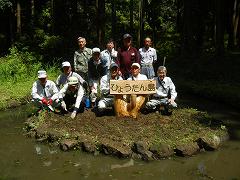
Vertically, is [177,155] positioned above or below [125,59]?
below

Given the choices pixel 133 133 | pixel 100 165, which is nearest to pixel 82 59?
pixel 133 133

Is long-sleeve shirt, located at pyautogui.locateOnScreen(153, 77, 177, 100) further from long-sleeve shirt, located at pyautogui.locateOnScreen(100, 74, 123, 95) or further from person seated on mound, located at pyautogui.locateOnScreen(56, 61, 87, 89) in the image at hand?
person seated on mound, located at pyautogui.locateOnScreen(56, 61, 87, 89)

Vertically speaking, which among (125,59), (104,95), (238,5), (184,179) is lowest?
(184,179)

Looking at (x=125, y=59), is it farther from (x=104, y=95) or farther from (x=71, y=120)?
(x=71, y=120)

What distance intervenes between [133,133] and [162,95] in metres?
2.07

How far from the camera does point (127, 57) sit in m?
12.2

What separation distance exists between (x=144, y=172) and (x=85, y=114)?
146 inches

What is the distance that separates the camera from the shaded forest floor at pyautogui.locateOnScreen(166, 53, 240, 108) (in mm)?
→ 15664

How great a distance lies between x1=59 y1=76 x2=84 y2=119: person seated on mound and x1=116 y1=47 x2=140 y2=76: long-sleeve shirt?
1.42 meters

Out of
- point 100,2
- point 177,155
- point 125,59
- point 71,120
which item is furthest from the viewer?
point 100,2

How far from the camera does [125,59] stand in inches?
481

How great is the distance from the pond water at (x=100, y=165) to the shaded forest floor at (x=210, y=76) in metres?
4.90

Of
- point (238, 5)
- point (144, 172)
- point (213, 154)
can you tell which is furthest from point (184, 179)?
point (238, 5)

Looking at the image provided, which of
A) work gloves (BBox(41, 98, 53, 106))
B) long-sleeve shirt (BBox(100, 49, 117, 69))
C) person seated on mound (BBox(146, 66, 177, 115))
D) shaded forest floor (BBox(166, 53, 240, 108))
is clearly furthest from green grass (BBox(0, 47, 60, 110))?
shaded forest floor (BBox(166, 53, 240, 108))
